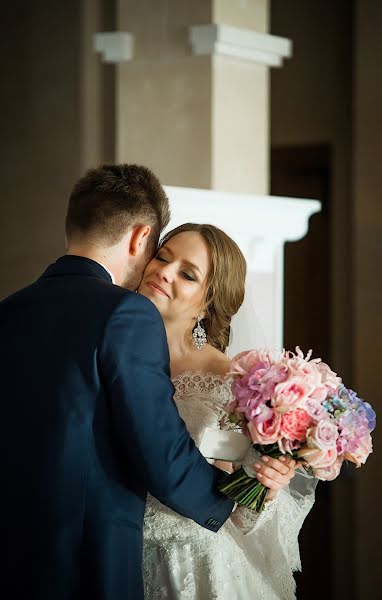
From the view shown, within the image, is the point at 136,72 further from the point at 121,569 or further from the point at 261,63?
the point at 121,569

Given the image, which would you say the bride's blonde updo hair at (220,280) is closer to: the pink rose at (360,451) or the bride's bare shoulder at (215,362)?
the bride's bare shoulder at (215,362)

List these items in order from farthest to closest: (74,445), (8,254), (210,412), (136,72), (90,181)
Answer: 1. (8,254)
2. (136,72)
3. (210,412)
4. (90,181)
5. (74,445)

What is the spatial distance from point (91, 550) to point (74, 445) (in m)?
0.24

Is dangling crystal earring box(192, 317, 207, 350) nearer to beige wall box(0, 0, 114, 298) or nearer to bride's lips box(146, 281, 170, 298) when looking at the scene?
bride's lips box(146, 281, 170, 298)

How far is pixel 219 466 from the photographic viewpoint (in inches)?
101

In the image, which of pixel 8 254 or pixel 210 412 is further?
pixel 8 254

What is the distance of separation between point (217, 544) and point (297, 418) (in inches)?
25.3

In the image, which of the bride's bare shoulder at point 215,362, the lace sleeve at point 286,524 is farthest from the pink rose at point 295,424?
the bride's bare shoulder at point 215,362

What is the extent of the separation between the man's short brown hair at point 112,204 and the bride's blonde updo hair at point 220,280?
1.76 ft

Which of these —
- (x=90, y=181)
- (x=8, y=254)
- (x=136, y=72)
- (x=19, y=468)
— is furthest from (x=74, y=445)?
(x=8, y=254)

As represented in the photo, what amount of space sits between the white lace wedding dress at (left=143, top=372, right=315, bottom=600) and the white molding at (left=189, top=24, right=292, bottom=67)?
5.78 ft

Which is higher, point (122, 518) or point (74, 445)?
point (74, 445)

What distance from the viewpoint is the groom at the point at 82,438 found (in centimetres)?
191

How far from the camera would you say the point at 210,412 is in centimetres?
259
